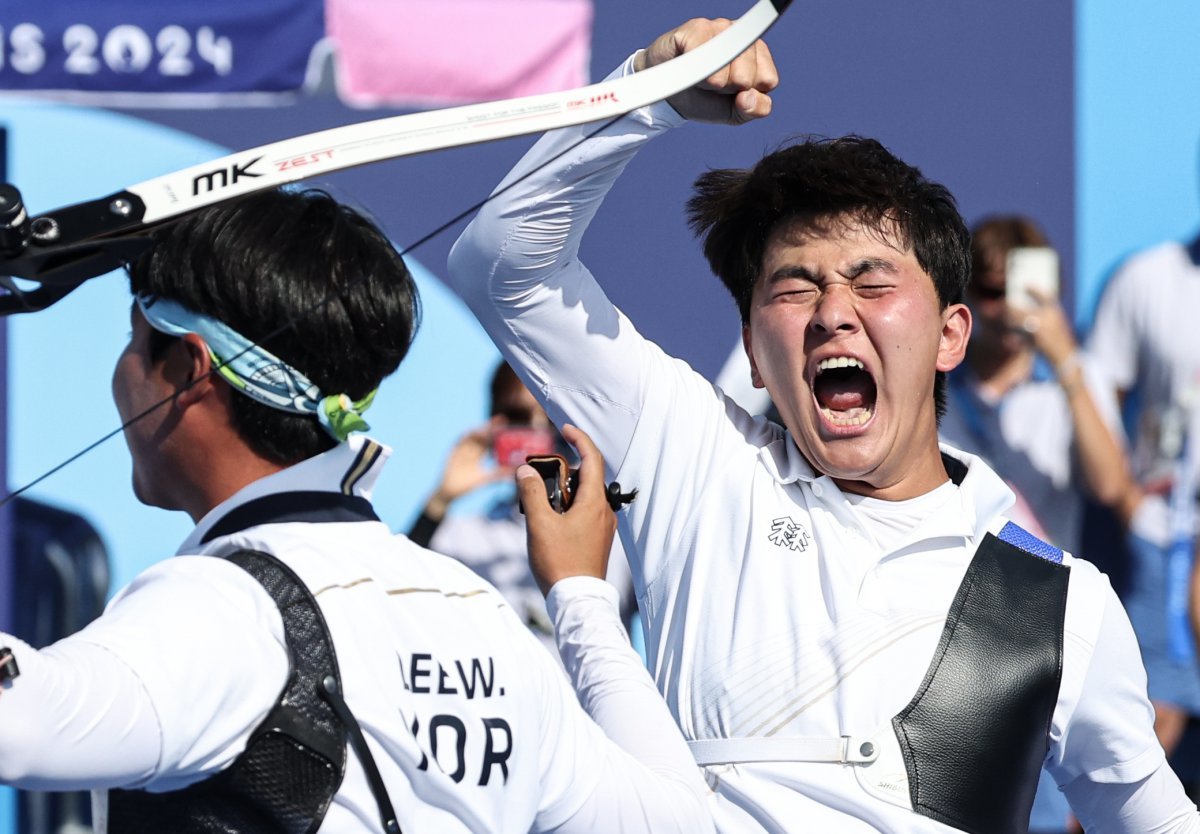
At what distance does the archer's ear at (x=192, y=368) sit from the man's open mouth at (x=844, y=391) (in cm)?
95

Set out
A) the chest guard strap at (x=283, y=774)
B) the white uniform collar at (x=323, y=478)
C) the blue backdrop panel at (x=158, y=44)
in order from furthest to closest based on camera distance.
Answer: the blue backdrop panel at (x=158, y=44) → the white uniform collar at (x=323, y=478) → the chest guard strap at (x=283, y=774)

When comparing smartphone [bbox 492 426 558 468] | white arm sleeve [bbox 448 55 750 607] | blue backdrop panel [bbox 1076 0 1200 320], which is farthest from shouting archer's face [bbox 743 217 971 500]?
blue backdrop panel [bbox 1076 0 1200 320]

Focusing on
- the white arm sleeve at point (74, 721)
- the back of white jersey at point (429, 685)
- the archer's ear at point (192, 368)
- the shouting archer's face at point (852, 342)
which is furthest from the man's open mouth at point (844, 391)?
the white arm sleeve at point (74, 721)

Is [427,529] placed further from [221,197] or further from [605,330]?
[221,197]

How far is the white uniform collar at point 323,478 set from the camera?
5.18 feet

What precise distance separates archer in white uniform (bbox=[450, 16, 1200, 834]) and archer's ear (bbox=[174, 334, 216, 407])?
0.61m

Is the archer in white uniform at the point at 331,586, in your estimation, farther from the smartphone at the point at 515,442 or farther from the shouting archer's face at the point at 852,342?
the smartphone at the point at 515,442

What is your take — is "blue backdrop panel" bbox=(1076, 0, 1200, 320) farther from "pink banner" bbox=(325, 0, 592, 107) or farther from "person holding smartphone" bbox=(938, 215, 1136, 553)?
"pink banner" bbox=(325, 0, 592, 107)

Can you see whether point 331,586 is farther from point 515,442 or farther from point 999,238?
point 999,238

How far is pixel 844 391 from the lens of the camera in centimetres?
238

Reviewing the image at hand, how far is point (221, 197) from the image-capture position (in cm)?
158

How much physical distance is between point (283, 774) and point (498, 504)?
360cm

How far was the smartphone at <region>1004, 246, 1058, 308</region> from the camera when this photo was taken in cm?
507

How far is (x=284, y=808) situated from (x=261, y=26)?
3738 millimetres
